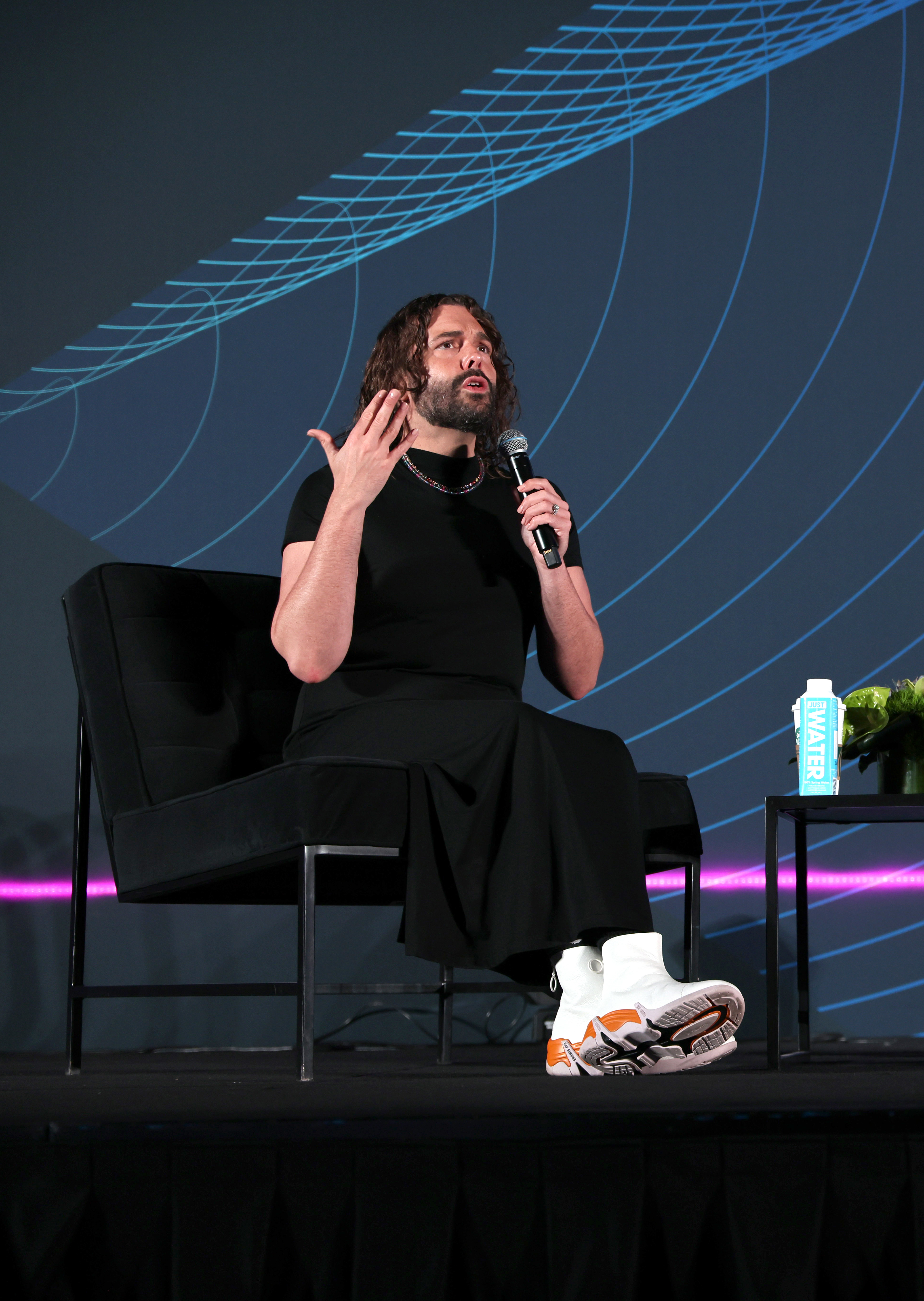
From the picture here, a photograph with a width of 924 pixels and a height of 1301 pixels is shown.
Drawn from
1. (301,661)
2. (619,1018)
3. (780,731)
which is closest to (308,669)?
(301,661)

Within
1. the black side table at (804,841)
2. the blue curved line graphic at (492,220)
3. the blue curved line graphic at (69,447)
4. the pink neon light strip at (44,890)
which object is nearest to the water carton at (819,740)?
the black side table at (804,841)

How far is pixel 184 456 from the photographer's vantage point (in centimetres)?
345

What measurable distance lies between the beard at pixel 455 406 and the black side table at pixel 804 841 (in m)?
0.74

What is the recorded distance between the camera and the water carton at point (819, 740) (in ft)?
6.77

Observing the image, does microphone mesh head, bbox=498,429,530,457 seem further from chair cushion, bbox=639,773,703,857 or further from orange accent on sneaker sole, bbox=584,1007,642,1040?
orange accent on sneaker sole, bbox=584,1007,642,1040

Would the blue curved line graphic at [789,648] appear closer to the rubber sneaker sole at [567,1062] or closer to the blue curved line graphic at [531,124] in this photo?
the blue curved line graphic at [531,124]

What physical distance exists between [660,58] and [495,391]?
1.66 m

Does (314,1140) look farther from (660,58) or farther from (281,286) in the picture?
(660,58)

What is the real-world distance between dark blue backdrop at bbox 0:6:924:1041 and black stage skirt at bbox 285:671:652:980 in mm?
1528

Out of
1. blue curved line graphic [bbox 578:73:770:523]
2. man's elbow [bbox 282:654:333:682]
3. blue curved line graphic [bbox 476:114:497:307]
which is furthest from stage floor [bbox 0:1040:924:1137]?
blue curved line graphic [bbox 476:114:497:307]

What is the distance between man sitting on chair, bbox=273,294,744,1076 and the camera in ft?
4.98

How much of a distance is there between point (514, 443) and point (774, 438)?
1.41 m

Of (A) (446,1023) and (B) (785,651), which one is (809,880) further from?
(A) (446,1023)

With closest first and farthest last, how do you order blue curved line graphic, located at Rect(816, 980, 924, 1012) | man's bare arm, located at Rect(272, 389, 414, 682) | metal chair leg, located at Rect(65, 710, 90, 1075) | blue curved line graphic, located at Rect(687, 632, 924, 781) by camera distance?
man's bare arm, located at Rect(272, 389, 414, 682) → metal chair leg, located at Rect(65, 710, 90, 1075) → blue curved line graphic, located at Rect(816, 980, 924, 1012) → blue curved line graphic, located at Rect(687, 632, 924, 781)
